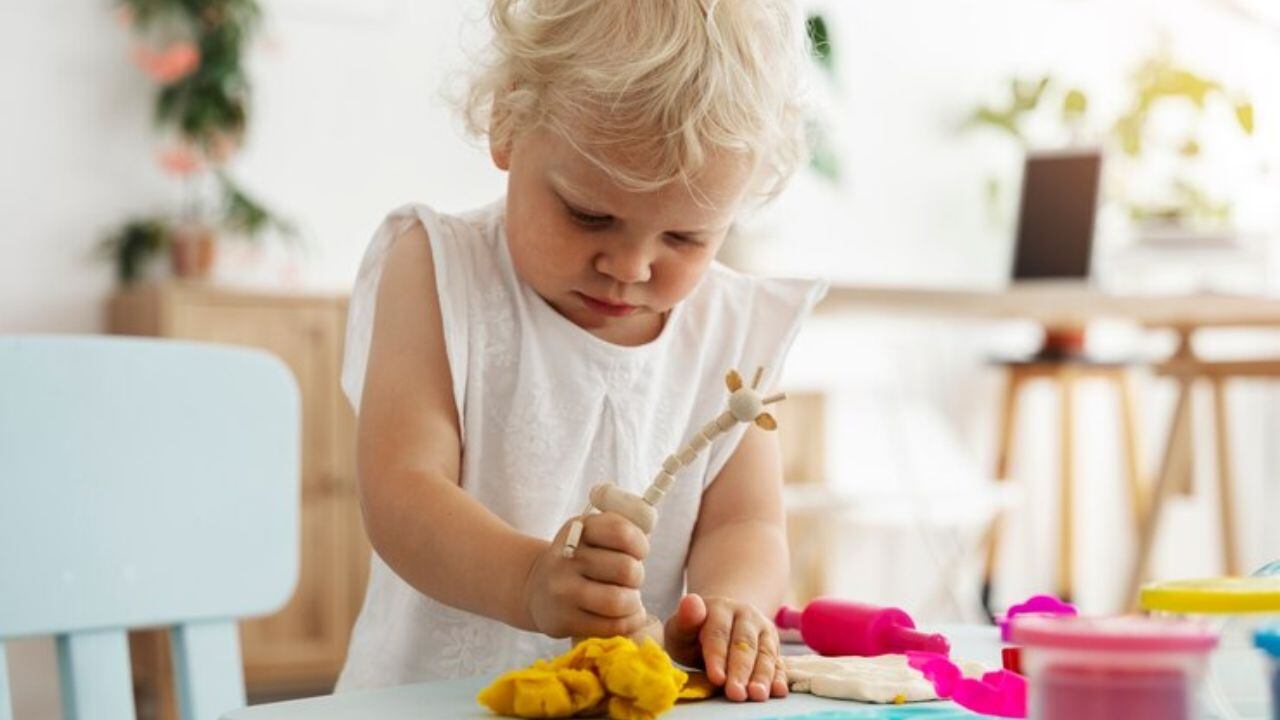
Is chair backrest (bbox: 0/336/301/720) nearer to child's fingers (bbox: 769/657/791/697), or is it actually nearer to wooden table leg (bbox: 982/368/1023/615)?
child's fingers (bbox: 769/657/791/697)

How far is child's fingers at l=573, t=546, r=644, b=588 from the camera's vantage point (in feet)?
2.33

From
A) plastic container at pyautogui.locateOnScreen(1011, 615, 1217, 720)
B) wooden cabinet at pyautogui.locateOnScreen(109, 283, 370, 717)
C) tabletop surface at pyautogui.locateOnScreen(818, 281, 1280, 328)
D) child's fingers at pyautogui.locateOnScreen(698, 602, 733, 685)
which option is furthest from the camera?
wooden cabinet at pyautogui.locateOnScreen(109, 283, 370, 717)

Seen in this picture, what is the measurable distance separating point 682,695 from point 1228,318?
8.92 ft

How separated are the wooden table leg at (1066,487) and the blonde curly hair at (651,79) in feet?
10.5

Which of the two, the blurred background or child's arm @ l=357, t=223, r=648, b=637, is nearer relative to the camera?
child's arm @ l=357, t=223, r=648, b=637

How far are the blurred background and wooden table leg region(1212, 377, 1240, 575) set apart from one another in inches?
0.8

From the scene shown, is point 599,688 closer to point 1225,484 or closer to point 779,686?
point 779,686

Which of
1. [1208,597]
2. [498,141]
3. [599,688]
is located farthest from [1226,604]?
[498,141]

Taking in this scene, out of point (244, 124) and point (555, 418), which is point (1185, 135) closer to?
point (244, 124)

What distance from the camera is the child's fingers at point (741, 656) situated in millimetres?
710

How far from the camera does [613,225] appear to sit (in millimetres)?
946

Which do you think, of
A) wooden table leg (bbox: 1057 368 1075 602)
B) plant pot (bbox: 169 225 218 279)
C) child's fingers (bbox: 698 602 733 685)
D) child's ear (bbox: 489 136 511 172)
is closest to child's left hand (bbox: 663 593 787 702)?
child's fingers (bbox: 698 602 733 685)

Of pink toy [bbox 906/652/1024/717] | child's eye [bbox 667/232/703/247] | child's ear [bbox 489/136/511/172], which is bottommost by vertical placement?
pink toy [bbox 906/652/1024/717]

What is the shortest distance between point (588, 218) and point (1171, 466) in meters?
2.73
